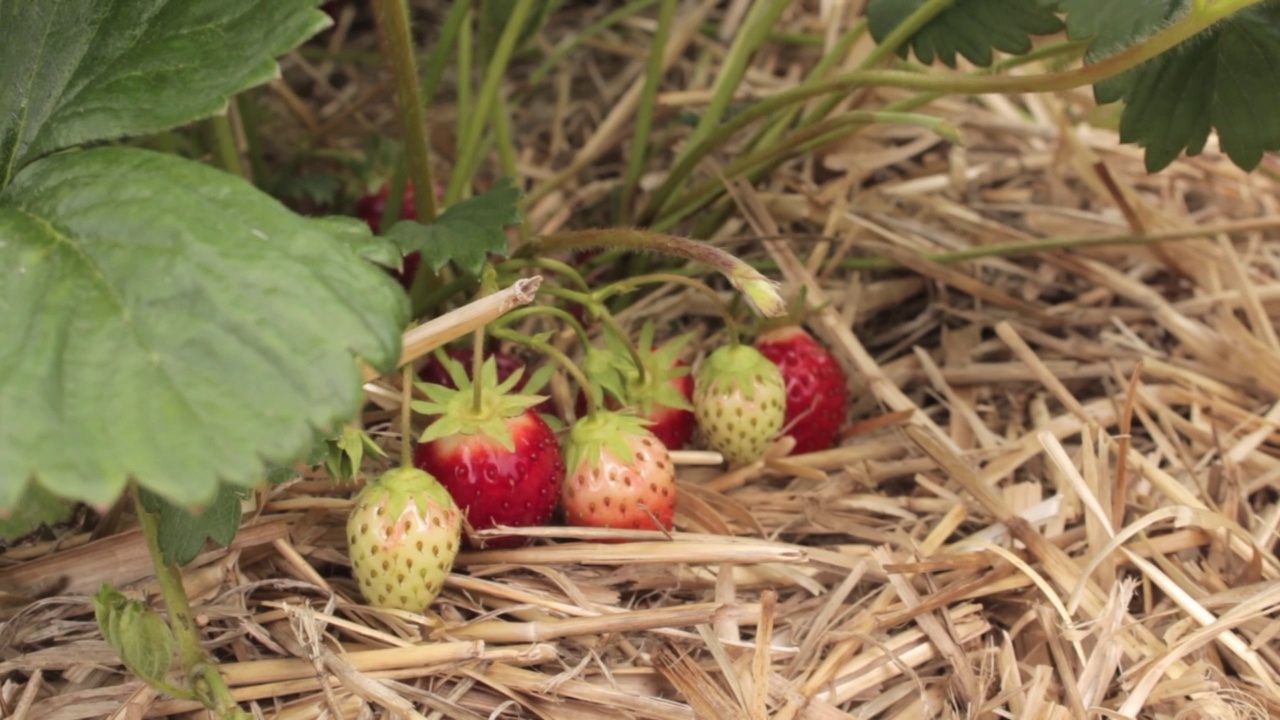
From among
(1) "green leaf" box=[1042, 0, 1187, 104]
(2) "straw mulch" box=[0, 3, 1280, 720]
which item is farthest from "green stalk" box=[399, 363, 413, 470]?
(1) "green leaf" box=[1042, 0, 1187, 104]

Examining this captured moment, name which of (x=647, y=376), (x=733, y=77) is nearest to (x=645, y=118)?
(x=733, y=77)

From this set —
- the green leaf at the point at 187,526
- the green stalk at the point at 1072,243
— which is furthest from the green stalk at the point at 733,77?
the green leaf at the point at 187,526

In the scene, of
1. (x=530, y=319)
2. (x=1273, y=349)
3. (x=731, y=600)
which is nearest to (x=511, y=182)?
(x=530, y=319)

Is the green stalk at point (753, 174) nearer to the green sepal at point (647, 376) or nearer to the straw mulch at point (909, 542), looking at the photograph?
the straw mulch at point (909, 542)

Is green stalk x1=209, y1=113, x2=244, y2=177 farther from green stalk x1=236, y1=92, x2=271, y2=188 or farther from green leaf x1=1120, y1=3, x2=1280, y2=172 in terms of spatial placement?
green leaf x1=1120, y1=3, x2=1280, y2=172

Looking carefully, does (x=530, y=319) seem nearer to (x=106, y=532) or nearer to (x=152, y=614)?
(x=106, y=532)

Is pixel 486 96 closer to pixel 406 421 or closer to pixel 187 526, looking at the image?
pixel 406 421
